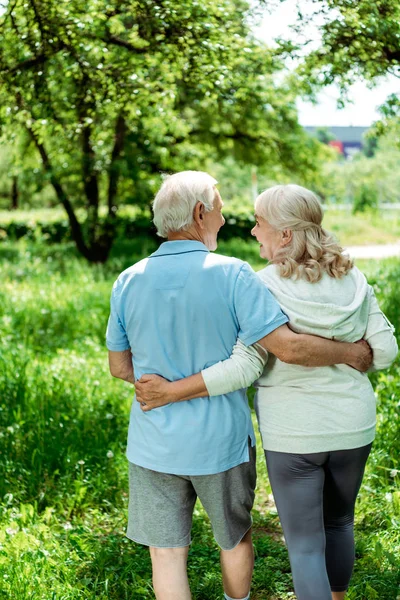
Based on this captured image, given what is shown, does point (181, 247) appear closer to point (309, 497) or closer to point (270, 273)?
point (270, 273)

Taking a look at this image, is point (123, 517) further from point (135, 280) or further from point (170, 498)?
point (135, 280)

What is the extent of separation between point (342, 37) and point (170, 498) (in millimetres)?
3464

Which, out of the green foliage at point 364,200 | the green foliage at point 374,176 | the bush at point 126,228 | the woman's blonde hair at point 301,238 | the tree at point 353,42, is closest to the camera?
the woman's blonde hair at point 301,238

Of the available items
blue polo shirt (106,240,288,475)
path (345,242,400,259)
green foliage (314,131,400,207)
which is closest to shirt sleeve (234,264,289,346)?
blue polo shirt (106,240,288,475)

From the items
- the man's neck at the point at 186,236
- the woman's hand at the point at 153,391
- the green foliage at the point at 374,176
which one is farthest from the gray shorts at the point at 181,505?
the green foliage at the point at 374,176

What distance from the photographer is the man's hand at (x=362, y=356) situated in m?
2.46

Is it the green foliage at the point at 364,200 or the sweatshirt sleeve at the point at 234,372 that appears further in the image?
the green foliage at the point at 364,200

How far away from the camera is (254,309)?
7.61 feet

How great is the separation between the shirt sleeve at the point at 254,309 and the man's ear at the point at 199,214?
0.23 meters

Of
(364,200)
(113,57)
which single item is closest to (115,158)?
(113,57)

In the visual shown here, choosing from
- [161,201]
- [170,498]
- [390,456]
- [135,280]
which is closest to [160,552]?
[170,498]

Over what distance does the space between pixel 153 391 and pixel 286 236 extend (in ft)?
2.28

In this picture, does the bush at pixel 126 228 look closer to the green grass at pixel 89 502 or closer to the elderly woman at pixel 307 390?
the green grass at pixel 89 502

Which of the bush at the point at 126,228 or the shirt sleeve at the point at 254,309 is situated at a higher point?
the shirt sleeve at the point at 254,309
